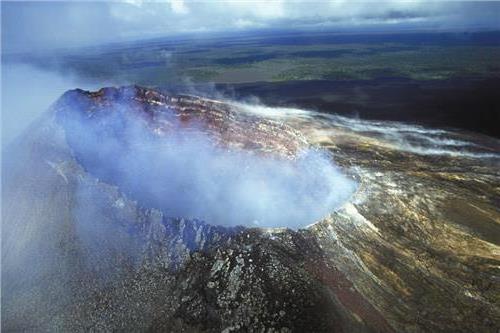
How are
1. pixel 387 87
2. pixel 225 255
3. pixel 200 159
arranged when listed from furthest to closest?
1. pixel 387 87
2. pixel 200 159
3. pixel 225 255

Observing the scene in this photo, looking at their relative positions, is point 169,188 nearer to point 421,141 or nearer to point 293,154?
point 293,154

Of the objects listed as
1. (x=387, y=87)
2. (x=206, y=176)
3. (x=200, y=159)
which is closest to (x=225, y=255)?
(x=206, y=176)

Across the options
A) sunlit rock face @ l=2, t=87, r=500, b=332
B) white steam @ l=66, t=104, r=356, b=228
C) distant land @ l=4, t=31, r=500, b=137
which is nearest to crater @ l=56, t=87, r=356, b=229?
white steam @ l=66, t=104, r=356, b=228

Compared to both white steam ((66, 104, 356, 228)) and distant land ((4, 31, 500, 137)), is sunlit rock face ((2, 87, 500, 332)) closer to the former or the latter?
white steam ((66, 104, 356, 228))

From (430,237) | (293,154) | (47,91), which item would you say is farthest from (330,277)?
(47,91)

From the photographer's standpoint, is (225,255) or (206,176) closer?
(225,255)

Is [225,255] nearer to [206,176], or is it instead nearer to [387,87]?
[206,176]

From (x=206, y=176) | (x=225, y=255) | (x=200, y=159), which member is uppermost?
(x=225, y=255)

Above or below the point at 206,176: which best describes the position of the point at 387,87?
below
